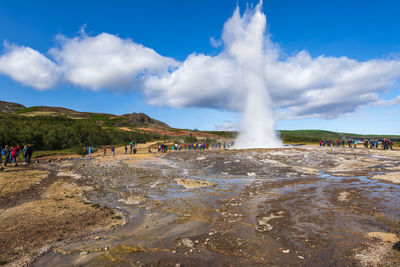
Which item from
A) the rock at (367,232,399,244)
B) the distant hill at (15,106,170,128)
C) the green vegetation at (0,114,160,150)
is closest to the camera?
the rock at (367,232,399,244)

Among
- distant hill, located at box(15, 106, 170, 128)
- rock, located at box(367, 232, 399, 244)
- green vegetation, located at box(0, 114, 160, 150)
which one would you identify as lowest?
rock, located at box(367, 232, 399, 244)

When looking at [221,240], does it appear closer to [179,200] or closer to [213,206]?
[213,206]

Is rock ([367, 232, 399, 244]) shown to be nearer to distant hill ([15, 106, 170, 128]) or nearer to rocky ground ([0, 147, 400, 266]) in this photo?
rocky ground ([0, 147, 400, 266])

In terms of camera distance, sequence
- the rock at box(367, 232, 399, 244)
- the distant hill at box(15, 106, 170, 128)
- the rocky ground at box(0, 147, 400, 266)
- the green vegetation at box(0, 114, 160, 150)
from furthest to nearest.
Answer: the distant hill at box(15, 106, 170, 128)
the green vegetation at box(0, 114, 160, 150)
the rock at box(367, 232, 399, 244)
the rocky ground at box(0, 147, 400, 266)

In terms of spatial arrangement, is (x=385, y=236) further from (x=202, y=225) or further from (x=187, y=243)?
(x=187, y=243)

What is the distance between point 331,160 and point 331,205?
17754 mm

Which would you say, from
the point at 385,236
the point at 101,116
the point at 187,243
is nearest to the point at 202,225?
the point at 187,243

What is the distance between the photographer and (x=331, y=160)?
24.9 m

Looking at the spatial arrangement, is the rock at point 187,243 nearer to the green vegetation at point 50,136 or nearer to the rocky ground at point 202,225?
the rocky ground at point 202,225

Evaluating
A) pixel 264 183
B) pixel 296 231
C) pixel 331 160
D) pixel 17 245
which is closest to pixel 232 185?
pixel 264 183

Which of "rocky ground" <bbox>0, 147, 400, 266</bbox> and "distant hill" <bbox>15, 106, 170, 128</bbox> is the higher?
"distant hill" <bbox>15, 106, 170, 128</bbox>

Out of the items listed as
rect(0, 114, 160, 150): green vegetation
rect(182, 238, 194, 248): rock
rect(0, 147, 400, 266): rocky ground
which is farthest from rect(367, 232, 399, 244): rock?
rect(0, 114, 160, 150): green vegetation

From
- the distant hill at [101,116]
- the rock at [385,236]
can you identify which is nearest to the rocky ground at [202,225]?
the rock at [385,236]

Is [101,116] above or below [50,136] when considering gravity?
above
